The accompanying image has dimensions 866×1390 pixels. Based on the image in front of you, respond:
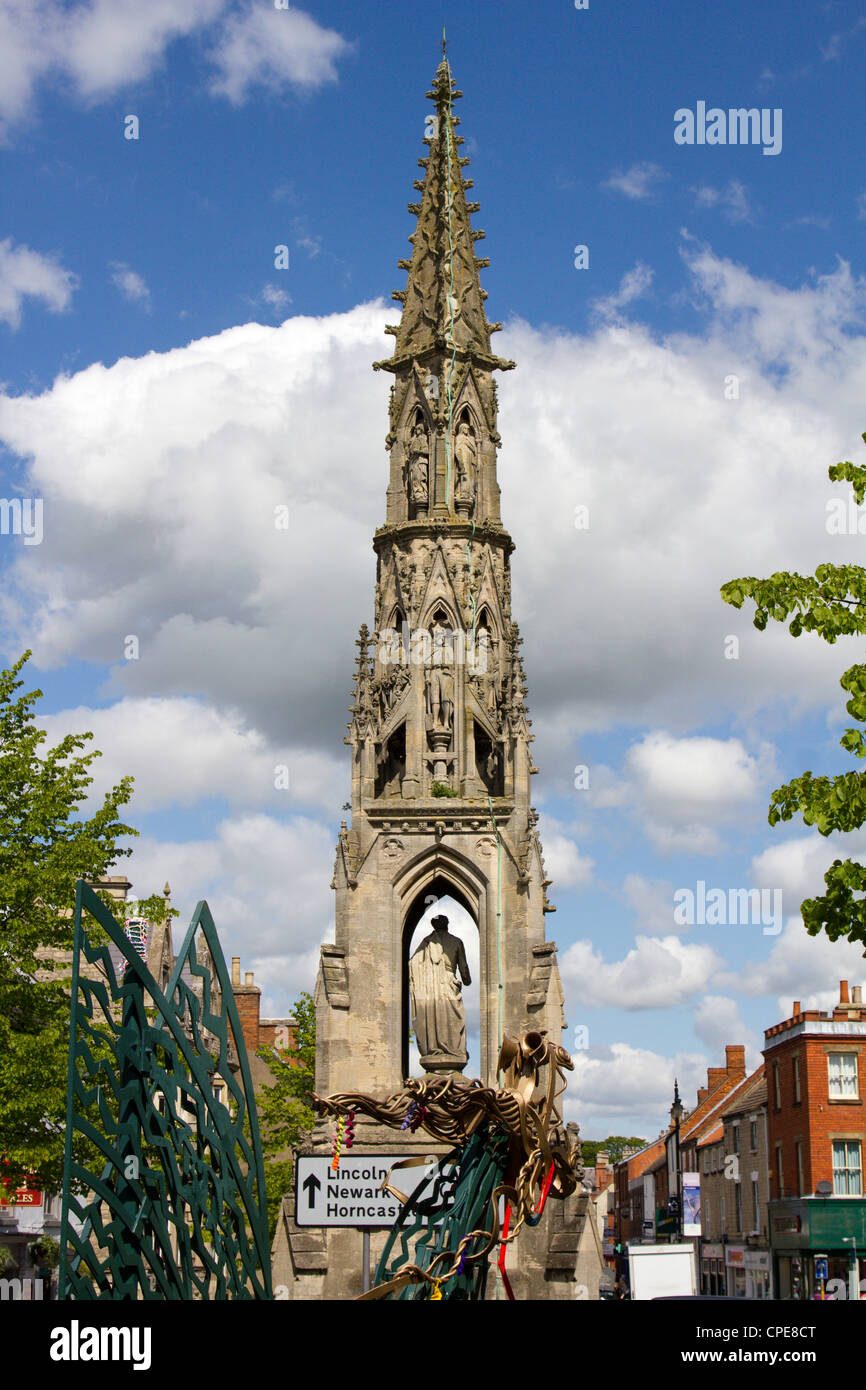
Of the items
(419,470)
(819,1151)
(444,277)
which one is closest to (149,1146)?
(419,470)

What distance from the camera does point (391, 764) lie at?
34.0 metres

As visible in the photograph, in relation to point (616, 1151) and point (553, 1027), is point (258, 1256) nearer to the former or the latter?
point (553, 1027)

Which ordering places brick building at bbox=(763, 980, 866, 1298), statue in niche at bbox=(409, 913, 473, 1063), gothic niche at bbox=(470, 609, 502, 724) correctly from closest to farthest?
statue in niche at bbox=(409, 913, 473, 1063) < gothic niche at bbox=(470, 609, 502, 724) < brick building at bbox=(763, 980, 866, 1298)

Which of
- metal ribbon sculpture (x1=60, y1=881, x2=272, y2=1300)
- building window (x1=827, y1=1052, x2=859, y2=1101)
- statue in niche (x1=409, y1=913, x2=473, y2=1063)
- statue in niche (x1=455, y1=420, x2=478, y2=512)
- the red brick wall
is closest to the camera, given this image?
metal ribbon sculpture (x1=60, y1=881, x2=272, y2=1300)

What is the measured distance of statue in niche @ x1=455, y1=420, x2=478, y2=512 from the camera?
115 ft

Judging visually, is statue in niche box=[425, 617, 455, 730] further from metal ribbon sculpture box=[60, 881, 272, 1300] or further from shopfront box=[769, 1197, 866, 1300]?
shopfront box=[769, 1197, 866, 1300]

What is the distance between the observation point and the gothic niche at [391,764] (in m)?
33.0

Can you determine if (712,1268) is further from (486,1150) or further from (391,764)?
(486,1150)

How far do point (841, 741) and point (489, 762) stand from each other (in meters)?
19.8

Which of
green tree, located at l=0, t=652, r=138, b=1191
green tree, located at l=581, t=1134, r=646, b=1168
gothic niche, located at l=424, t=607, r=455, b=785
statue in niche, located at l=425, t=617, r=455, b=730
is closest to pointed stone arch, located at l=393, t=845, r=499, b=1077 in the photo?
gothic niche, located at l=424, t=607, r=455, b=785

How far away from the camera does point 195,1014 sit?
13266 mm

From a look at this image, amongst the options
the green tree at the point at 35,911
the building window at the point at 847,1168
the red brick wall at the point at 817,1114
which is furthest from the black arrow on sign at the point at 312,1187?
the building window at the point at 847,1168

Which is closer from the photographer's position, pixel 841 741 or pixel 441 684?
pixel 841 741
